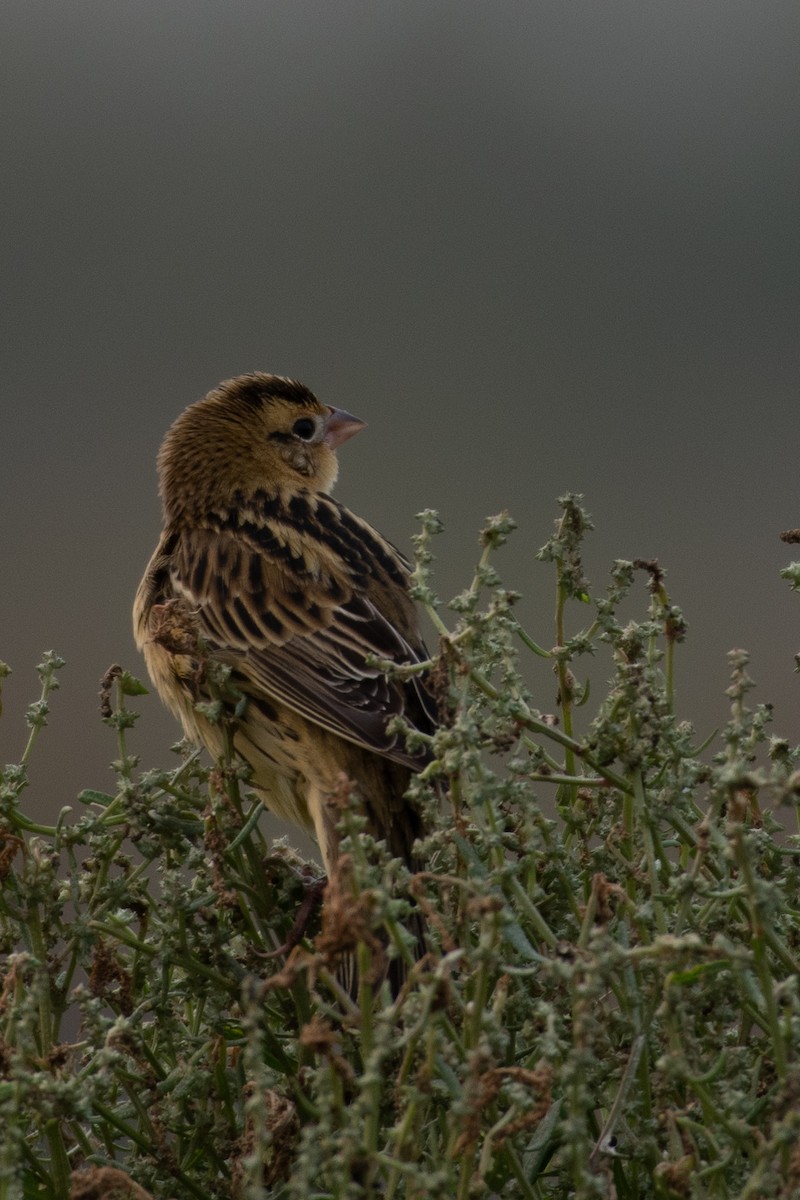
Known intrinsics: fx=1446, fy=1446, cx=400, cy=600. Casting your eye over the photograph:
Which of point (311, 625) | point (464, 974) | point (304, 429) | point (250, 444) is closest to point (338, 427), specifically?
point (304, 429)

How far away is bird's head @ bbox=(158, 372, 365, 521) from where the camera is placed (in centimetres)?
345

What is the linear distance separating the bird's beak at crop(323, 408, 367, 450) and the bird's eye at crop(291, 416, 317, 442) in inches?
1.5

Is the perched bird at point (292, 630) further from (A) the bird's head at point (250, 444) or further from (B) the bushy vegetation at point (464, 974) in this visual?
(B) the bushy vegetation at point (464, 974)

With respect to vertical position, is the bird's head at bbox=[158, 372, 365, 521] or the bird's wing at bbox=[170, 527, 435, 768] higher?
the bird's head at bbox=[158, 372, 365, 521]

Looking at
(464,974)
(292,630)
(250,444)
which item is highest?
(250,444)

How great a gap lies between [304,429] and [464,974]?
248 cm

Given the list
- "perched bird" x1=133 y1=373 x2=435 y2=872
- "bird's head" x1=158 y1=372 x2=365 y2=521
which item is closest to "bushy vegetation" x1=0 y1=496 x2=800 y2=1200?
"perched bird" x1=133 y1=373 x2=435 y2=872

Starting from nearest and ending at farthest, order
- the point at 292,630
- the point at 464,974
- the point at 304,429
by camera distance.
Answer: the point at 464,974, the point at 292,630, the point at 304,429

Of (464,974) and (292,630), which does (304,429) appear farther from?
(464,974)

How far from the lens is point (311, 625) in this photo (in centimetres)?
277

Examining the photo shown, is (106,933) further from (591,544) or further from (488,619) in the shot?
(591,544)

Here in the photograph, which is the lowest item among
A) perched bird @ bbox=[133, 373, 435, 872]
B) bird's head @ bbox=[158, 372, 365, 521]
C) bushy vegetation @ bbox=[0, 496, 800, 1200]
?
Answer: bushy vegetation @ bbox=[0, 496, 800, 1200]

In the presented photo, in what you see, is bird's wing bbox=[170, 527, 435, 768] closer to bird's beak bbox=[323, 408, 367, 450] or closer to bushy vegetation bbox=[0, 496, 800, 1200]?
bushy vegetation bbox=[0, 496, 800, 1200]

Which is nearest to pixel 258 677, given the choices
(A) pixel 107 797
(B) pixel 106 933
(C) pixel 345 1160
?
(A) pixel 107 797
